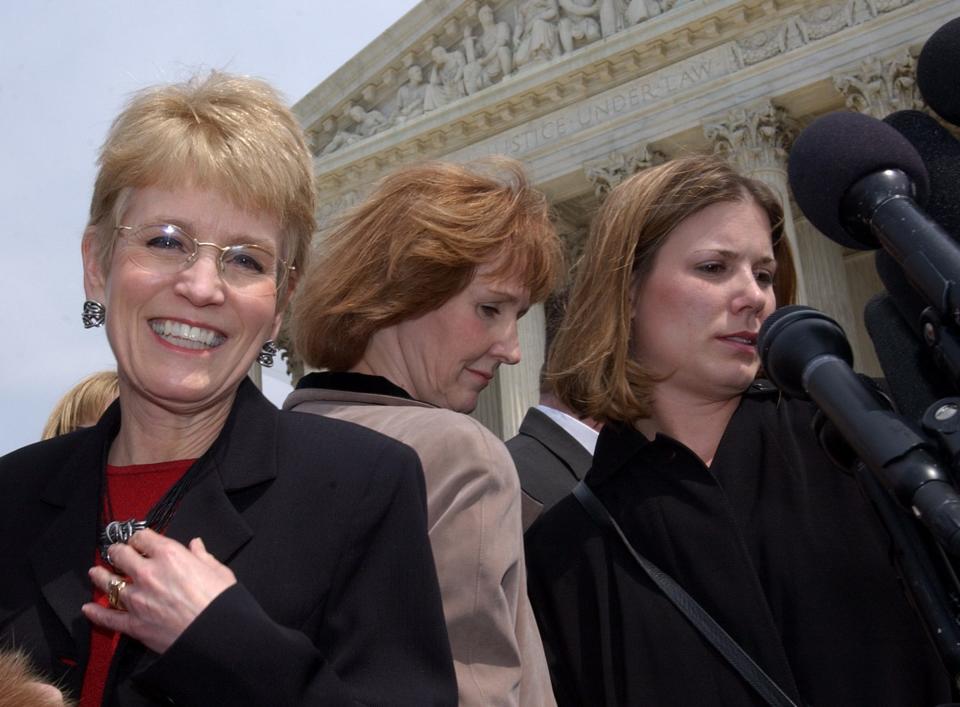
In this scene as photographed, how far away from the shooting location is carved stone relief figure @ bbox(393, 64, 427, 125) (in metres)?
19.0

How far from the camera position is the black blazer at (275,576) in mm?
1350

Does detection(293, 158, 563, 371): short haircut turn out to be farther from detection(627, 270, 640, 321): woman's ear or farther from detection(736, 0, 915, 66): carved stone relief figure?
detection(736, 0, 915, 66): carved stone relief figure

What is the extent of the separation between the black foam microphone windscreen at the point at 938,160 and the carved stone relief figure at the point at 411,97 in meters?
17.6

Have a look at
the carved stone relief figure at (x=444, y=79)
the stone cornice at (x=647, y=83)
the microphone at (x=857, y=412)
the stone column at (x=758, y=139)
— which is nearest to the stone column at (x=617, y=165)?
the stone cornice at (x=647, y=83)

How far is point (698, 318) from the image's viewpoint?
2.33 meters

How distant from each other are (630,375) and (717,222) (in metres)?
0.40

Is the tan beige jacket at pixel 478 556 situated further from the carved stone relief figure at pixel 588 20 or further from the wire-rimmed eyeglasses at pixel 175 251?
the carved stone relief figure at pixel 588 20

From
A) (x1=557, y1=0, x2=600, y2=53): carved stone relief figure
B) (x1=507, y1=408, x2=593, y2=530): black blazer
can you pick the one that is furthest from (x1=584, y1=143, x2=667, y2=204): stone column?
(x1=507, y1=408, x2=593, y2=530): black blazer

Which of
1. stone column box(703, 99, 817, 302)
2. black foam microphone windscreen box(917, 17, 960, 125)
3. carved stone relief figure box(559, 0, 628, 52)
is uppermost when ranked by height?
carved stone relief figure box(559, 0, 628, 52)

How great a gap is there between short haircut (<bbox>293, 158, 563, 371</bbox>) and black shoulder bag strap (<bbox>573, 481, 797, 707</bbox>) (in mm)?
549

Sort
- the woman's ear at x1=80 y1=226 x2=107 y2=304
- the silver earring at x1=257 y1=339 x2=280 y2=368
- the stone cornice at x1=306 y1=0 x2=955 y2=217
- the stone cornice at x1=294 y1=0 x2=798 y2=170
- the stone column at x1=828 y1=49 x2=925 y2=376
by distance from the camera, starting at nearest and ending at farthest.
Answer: the woman's ear at x1=80 y1=226 x2=107 y2=304, the silver earring at x1=257 y1=339 x2=280 y2=368, the stone column at x1=828 y1=49 x2=925 y2=376, the stone cornice at x1=306 y1=0 x2=955 y2=217, the stone cornice at x1=294 y1=0 x2=798 y2=170

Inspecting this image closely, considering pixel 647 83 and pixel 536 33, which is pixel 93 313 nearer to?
pixel 647 83

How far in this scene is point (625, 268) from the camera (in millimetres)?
2436

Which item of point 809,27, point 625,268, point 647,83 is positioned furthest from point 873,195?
point 647,83
